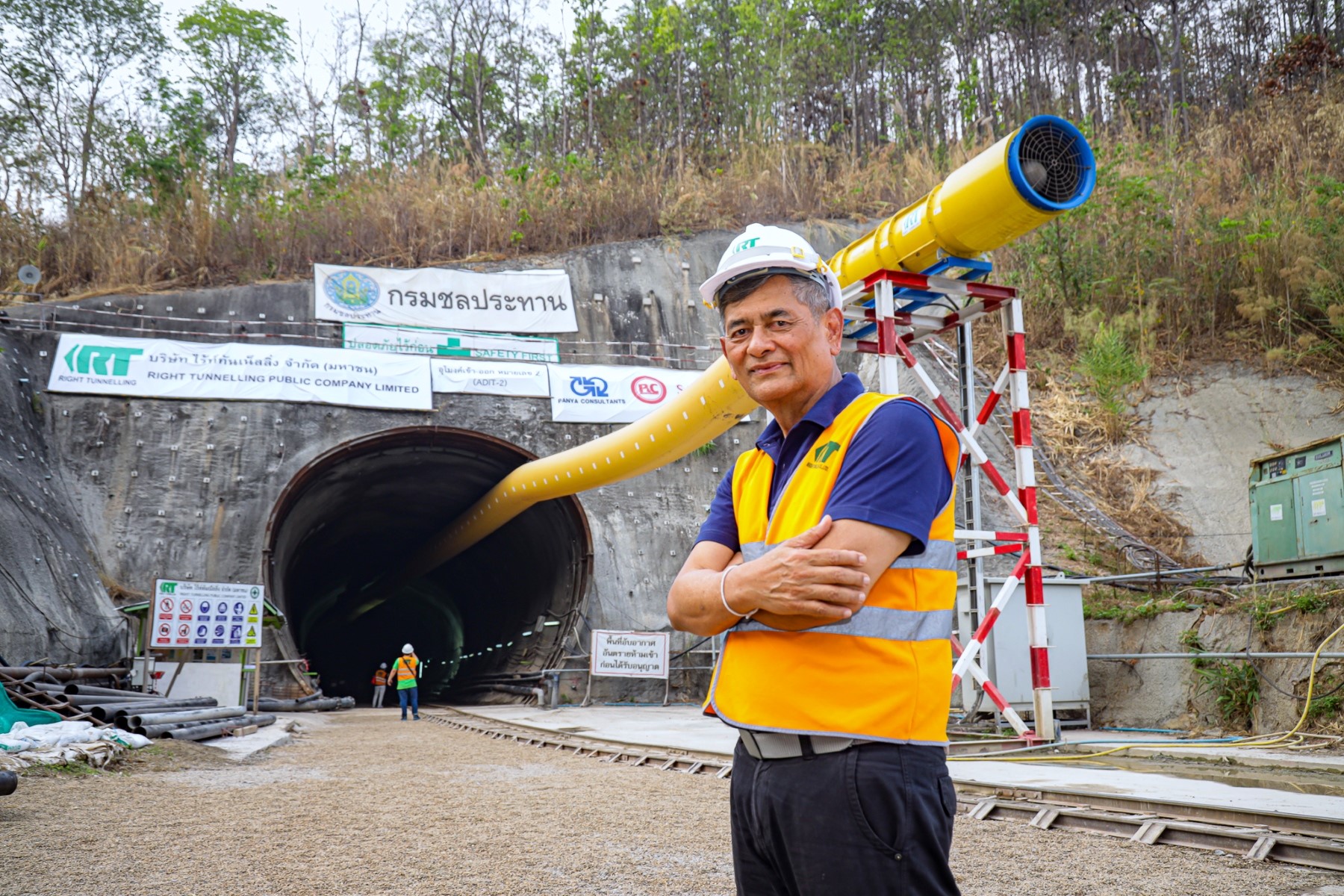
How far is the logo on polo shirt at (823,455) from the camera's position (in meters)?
1.83

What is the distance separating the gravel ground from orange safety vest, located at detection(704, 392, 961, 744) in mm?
2986

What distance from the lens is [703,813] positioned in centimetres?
645

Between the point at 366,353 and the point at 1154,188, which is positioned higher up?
the point at 1154,188

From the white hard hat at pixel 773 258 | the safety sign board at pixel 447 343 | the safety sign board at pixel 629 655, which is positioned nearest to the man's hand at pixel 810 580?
the white hard hat at pixel 773 258

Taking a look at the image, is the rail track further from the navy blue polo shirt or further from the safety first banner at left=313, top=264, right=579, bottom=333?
the safety first banner at left=313, top=264, right=579, bottom=333

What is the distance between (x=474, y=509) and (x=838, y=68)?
22.0 meters

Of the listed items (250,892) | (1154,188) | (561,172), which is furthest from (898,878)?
(561,172)

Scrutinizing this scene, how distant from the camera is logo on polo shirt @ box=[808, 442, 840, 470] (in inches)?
72.1

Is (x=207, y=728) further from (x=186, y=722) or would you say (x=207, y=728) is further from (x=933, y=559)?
(x=933, y=559)

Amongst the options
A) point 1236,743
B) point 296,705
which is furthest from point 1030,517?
point 296,705

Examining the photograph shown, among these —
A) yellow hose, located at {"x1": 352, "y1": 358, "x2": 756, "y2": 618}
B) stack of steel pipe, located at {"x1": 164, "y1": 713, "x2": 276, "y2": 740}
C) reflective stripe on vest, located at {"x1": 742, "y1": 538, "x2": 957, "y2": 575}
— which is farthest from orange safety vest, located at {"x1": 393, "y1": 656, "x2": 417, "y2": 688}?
reflective stripe on vest, located at {"x1": 742, "y1": 538, "x2": 957, "y2": 575}

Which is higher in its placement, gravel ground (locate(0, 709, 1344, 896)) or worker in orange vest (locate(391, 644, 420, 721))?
gravel ground (locate(0, 709, 1344, 896))

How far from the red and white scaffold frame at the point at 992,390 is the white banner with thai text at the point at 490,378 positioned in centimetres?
952

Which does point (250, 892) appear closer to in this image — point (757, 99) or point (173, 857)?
point (173, 857)
